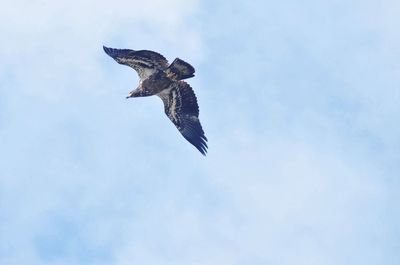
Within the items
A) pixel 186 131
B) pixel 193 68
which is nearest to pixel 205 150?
pixel 186 131

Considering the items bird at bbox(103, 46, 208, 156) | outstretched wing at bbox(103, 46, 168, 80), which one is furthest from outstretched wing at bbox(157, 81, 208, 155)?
outstretched wing at bbox(103, 46, 168, 80)

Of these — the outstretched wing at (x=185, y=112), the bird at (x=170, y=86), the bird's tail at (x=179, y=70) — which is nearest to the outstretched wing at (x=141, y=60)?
the bird at (x=170, y=86)

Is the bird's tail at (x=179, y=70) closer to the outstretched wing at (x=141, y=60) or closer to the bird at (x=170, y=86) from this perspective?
the bird at (x=170, y=86)

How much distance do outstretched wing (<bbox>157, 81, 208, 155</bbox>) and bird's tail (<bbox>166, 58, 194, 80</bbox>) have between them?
43.5 inches

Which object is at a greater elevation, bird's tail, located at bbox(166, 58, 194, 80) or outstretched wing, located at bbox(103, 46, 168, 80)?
outstretched wing, located at bbox(103, 46, 168, 80)

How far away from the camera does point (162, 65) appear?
123 ft

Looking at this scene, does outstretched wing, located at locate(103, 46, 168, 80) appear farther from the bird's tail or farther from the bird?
the bird's tail

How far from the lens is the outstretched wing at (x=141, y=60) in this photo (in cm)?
3731

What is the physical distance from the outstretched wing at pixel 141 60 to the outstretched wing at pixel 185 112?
1043 millimetres

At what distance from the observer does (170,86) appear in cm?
3825

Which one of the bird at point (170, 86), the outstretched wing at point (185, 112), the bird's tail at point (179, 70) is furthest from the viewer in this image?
the outstretched wing at point (185, 112)

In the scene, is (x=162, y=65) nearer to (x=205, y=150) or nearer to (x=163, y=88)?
(x=163, y=88)

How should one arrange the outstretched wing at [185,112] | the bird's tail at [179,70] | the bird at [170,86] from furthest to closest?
1. the outstretched wing at [185,112]
2. the bird at [170,86]
3. the bird's tail at [179,70]

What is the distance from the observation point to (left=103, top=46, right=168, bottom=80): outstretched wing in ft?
122
